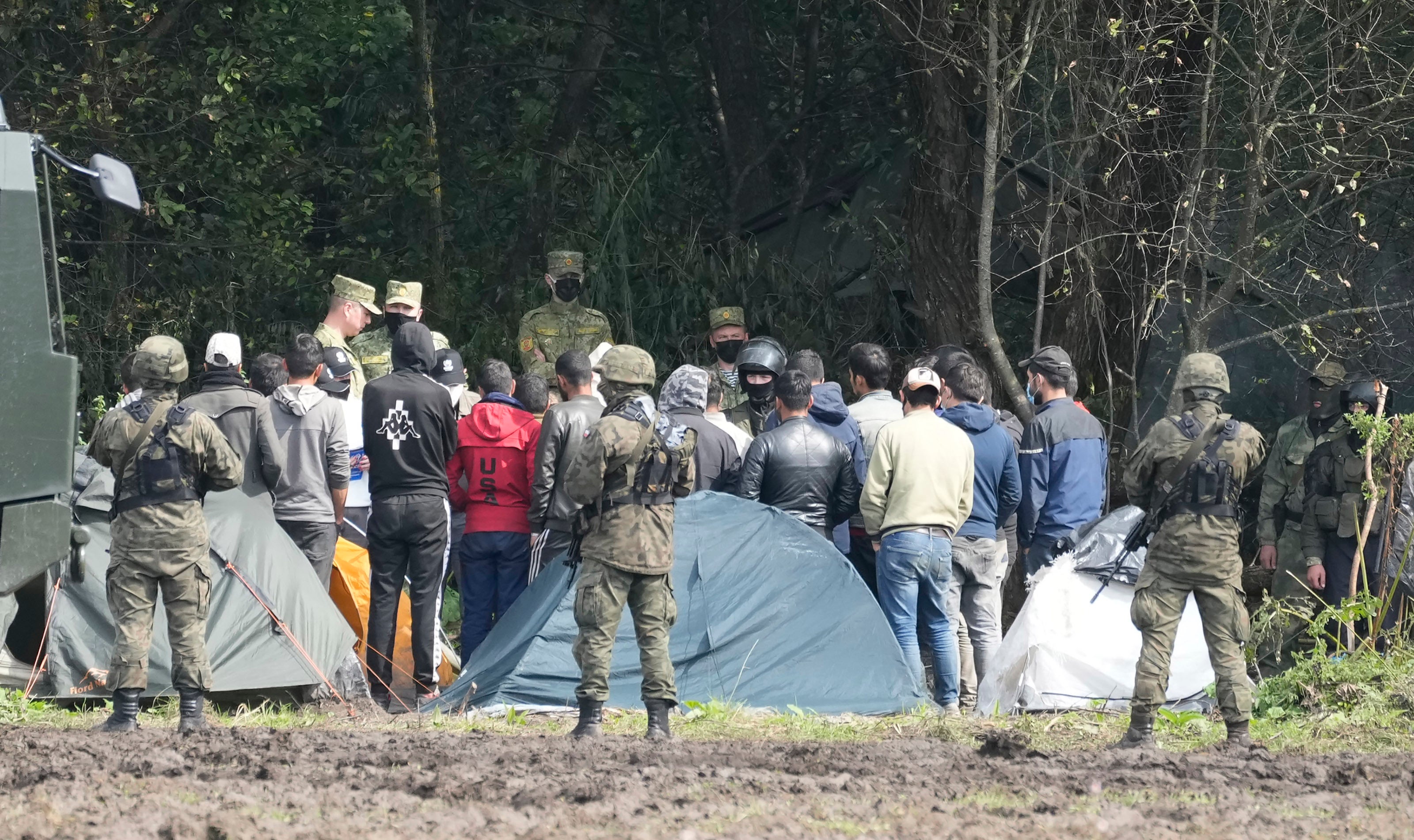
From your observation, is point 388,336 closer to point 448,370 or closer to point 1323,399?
point 448,370

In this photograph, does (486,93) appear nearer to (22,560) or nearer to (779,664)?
(779,664)

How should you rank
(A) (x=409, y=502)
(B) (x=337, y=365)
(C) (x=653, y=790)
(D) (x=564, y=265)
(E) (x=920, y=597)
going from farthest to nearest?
(D) (x=564, y=265), (B) (x=337, y=365), (A) (x=409, y=502), (E) (x=920, y=597), (C) (x=653, y=790)

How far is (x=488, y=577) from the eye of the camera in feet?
29.9

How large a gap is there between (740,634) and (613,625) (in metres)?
1.36

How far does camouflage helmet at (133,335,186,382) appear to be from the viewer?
727 cm

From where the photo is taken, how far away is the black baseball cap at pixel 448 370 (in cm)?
995

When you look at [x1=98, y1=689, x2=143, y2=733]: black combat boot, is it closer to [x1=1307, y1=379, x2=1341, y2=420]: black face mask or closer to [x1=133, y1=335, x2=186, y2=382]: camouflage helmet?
[x1=133, y1=335, x2=186, y2=382]: camouflage helmet

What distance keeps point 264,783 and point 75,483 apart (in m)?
3.17

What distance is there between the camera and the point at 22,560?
625cm

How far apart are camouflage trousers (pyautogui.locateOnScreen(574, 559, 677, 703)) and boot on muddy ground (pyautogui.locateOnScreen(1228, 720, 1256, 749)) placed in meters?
2.35

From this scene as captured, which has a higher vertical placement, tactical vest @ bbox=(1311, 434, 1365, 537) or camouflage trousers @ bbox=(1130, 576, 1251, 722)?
tactical vest @ bbox=(1311, 434, 1365, 537)

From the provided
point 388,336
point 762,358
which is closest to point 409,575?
point 762,358

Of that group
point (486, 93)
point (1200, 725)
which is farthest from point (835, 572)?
point (486, 93)

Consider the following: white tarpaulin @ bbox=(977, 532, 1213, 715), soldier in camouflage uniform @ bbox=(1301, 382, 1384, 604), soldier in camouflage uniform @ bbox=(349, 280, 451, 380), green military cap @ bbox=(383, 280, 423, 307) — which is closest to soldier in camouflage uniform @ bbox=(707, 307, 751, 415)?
soldier in camouflage uniform @ bbox=(349, 280, 451, 380)
